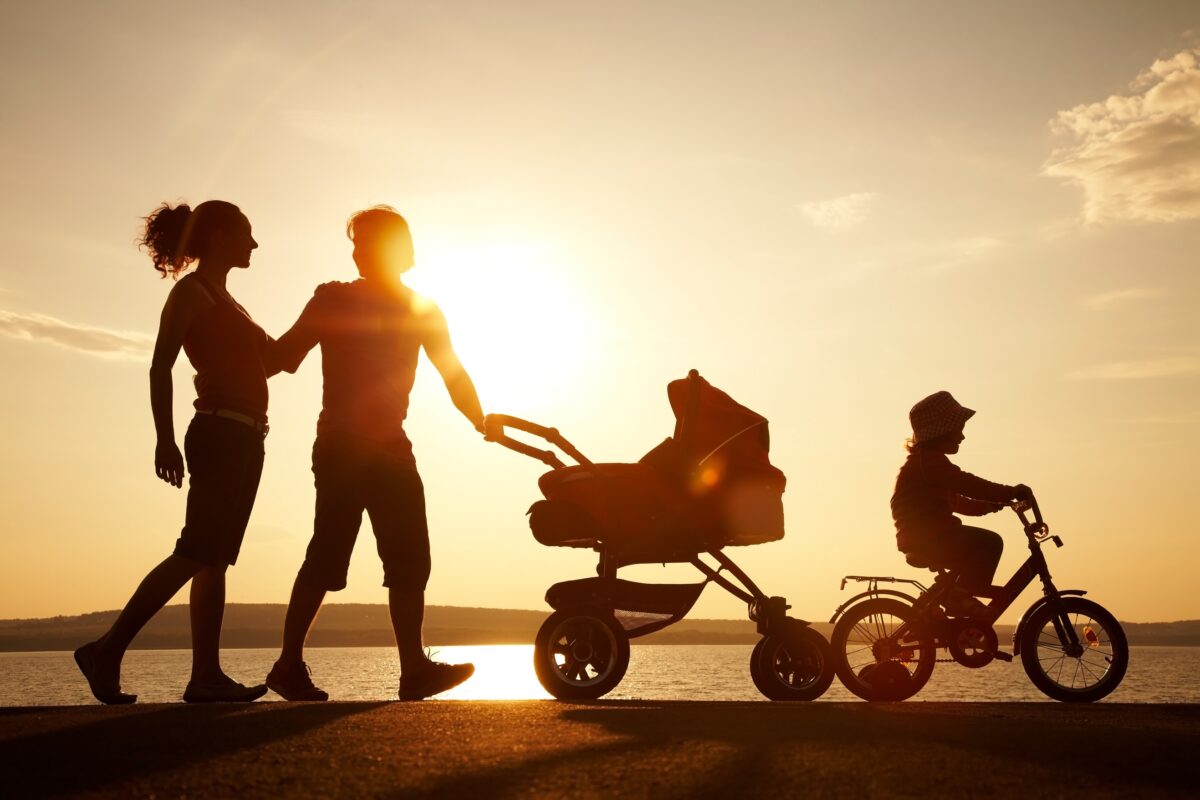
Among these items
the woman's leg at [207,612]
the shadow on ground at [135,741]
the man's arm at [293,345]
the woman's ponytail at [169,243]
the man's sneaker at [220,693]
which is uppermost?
the woman's ponytail at [169,243]

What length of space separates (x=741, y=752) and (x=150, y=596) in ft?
12.7

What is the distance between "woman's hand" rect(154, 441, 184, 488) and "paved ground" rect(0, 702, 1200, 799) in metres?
1.32

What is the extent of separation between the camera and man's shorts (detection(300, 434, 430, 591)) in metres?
6.94

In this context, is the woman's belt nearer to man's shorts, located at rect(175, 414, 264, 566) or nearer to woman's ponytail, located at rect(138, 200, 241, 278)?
man's shorts, located at rect(175, 414, 264, 566)

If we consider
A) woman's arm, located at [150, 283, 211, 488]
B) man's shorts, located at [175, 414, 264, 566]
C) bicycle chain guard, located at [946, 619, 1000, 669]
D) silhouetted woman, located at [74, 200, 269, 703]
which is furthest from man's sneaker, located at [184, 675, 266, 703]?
bicycle chain guard, located at [946, 619, 1000, 669]

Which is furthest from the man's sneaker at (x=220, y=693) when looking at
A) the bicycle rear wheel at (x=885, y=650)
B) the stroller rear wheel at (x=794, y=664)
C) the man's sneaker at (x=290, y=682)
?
the bicycle rear wheel at (x=885, y=650)

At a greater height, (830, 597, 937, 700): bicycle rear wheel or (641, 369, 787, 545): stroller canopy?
(641, 369, 787, 545): stroller canopy

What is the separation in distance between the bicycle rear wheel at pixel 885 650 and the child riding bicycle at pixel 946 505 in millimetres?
368

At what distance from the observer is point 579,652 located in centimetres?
743

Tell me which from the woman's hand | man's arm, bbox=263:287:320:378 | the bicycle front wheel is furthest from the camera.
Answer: the bicycle front wheel

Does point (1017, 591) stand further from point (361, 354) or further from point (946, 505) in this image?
point (361, 354)

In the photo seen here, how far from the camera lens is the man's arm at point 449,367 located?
7574mm

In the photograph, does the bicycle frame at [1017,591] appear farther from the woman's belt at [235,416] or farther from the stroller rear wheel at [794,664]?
the woman's belt at [235,416]

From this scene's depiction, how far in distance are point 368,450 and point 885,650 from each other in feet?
14.5
